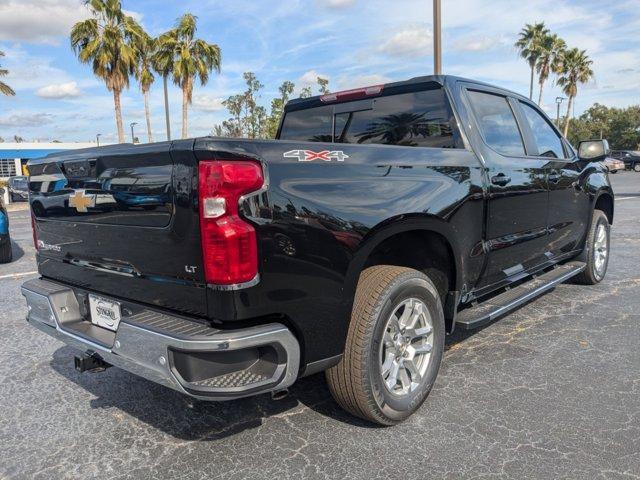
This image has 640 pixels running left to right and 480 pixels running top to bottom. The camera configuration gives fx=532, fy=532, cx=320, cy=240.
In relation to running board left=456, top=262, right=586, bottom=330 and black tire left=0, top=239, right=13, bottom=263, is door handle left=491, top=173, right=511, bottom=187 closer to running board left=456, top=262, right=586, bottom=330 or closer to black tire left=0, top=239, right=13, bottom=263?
running board left=456, top=262, right=586, bottom=330

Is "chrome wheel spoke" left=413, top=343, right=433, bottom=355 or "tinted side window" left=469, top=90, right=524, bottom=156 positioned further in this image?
"tinted side window" left=469, top=90, right=524, bottom=156

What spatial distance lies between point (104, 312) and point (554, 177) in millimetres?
3615

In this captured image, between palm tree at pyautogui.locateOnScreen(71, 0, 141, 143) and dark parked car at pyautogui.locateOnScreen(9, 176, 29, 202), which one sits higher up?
palm tree at pyautogui.locateOnScreen(71, 0, 141, 143)

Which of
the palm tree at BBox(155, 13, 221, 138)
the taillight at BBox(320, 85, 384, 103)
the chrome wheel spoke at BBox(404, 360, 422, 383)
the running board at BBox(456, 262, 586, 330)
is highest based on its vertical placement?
the palm tree at BBox(155, 13, 221, 138)

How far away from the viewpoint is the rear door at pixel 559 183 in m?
4.43

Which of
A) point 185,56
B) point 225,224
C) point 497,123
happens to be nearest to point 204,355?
point 225,224

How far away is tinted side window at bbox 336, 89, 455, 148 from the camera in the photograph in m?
3.60

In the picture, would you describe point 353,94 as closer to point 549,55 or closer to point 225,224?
point 225,224

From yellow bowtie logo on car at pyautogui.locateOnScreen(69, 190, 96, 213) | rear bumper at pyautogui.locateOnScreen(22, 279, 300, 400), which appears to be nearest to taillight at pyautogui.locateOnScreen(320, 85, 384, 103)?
yellow bowtie logo on car at pyautogui.locateOnScreen(69, 190, 96, 213)

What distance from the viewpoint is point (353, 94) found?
13.3 feet

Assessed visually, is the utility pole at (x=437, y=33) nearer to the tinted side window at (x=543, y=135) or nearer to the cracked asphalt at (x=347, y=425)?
the tinted side window at (x=543, y=135)

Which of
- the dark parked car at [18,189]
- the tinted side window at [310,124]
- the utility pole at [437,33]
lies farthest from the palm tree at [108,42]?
the tinted side window at [310,124]

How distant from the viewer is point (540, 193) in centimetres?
421

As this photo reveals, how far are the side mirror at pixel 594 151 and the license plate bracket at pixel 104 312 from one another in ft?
14.1
